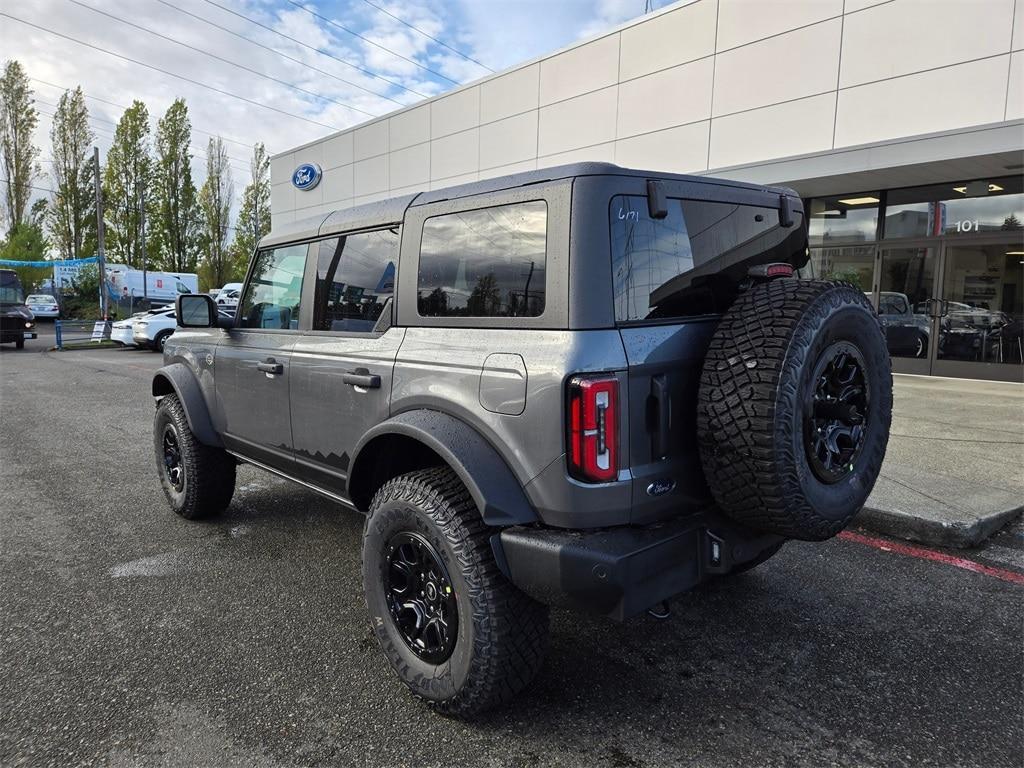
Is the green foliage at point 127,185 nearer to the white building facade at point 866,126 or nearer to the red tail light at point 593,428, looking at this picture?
the white building facade at point 866,126

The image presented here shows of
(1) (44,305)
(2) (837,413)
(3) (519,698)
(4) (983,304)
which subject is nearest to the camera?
(2) (837,413)

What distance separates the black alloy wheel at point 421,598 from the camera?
234 centimetres

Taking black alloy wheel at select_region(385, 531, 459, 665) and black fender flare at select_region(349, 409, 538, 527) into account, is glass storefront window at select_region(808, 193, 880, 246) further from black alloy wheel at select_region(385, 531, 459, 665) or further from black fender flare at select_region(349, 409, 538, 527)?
black alloy wheel at select_region(385, 531, 459, 665)

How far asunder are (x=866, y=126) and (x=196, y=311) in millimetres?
10342

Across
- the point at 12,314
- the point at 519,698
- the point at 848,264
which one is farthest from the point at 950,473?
the point at 12,314

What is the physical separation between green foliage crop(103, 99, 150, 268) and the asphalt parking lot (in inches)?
1864

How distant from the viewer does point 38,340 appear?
2461 cm

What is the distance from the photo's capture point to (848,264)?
12117 millimetres

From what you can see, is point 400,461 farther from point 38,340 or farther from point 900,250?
point 38,340

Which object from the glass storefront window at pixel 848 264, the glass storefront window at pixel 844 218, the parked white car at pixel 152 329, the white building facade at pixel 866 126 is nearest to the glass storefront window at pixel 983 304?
the white building facade at pixel 866 126

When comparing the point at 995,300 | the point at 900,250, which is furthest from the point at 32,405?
the point at 995,300

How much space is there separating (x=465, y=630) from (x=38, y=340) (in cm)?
2861

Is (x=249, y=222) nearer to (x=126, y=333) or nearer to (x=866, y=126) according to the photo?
(x=126, y=333)

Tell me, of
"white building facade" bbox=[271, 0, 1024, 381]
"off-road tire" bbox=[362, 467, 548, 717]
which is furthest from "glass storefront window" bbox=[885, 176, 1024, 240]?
"off-road tire" bbox=[362, 467, 548, 717]
